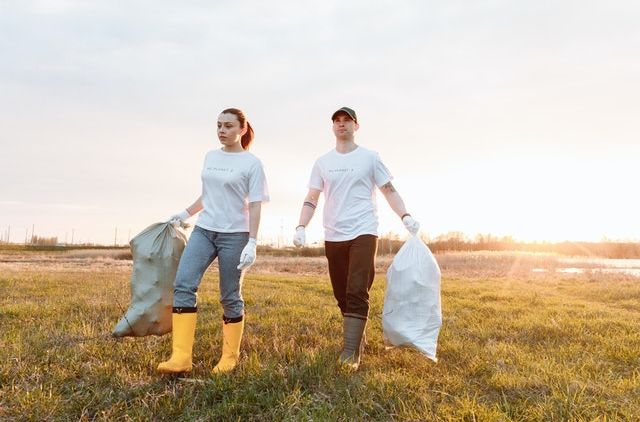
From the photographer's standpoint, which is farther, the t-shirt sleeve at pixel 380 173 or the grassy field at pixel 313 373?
the t-shirt sleeve at pixel 380 173

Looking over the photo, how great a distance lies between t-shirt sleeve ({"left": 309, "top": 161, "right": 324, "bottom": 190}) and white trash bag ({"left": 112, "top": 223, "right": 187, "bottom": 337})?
1369mm

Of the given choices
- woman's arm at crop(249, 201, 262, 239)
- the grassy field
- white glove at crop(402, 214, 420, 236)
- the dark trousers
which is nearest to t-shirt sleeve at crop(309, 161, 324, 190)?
the dark trousers

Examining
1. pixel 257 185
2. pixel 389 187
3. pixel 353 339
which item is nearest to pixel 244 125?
pixel 257 185

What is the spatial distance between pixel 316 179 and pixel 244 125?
857 millimetres

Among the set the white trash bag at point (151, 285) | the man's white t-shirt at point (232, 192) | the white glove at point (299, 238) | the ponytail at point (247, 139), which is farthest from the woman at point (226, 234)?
the white glove at point (299, 238)

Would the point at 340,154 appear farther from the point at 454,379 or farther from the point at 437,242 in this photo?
the point at 437,242

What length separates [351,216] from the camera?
4.41 m

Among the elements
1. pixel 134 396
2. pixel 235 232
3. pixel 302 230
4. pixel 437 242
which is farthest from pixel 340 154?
pixel 437 242

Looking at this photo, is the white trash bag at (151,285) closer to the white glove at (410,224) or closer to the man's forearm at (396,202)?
the man's forearm at (396,202)

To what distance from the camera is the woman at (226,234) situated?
4051mm

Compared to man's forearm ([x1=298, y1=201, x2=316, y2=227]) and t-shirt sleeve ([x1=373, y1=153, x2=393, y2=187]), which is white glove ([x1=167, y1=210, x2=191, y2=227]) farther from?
t-shirt sleeve ([x1=373, y1=153, x2=393, y2=187])

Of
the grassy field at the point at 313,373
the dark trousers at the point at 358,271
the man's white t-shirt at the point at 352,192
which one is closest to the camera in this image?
the grassy field at the point at 313,373

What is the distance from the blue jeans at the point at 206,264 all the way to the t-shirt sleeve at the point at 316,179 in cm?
88

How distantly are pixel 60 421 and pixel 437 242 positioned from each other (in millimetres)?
44850
